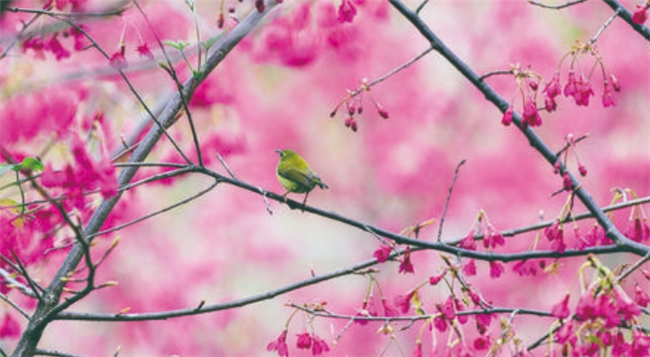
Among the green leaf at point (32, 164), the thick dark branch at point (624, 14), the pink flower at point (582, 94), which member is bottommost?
the green leaf at point (32, 164)

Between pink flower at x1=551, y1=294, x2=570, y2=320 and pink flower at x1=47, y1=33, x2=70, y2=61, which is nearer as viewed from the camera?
pink flower at x1=551, y1=294, x2=570, y2=320

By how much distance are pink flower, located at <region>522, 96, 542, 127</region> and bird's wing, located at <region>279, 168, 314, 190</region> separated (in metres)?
0.98

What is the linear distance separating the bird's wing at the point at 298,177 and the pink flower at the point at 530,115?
983 mm

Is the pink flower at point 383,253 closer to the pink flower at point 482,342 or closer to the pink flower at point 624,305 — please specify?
the pink flower at point 482,342

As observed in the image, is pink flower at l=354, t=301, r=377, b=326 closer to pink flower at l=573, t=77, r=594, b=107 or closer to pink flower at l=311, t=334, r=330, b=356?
pink flower at l=311, t=334, r=330, b=356

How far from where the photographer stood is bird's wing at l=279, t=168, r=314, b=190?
3424 mm

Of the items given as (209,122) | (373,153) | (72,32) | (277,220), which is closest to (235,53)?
(373,153)

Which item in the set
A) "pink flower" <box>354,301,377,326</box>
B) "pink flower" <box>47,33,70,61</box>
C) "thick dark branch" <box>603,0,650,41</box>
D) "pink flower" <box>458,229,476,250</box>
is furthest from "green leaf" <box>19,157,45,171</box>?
"thick dark branch" <box>603,0,650,41</box>

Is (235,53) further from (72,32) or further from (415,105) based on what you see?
(72,32)

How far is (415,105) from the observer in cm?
686

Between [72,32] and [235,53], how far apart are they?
351 cm

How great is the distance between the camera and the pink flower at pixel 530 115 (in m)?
2.69

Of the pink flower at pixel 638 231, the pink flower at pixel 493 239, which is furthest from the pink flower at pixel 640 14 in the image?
the pink flower at pixel 493 239

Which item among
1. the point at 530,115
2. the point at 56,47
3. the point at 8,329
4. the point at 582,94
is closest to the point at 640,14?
the point at 582,94
